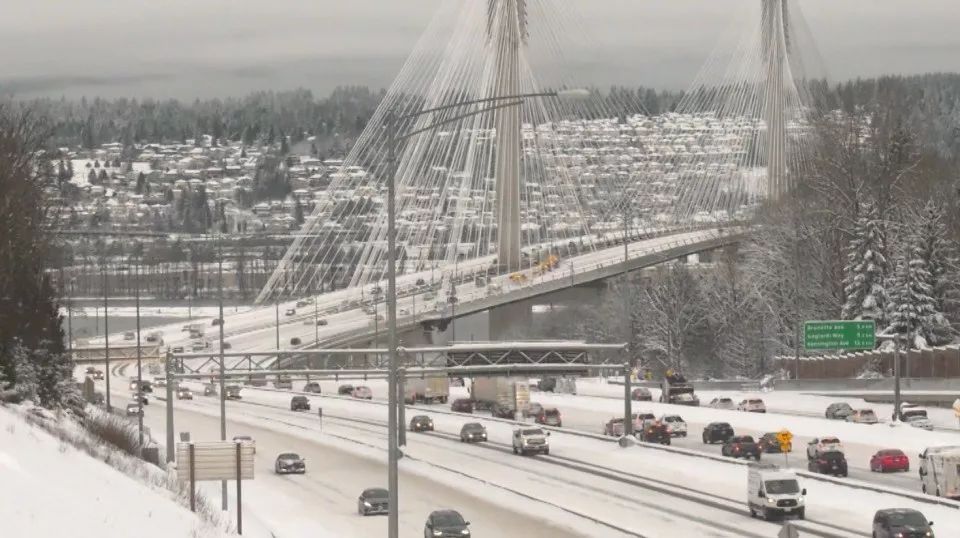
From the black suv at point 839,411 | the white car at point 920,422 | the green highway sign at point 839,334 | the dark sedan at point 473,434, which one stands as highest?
the green highway sign at point 839,334

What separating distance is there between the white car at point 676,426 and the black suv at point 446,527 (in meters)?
29.7

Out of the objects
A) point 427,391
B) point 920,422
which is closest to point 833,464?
point 920,422

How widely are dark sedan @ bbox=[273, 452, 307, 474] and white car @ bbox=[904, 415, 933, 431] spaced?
21800 millimetres

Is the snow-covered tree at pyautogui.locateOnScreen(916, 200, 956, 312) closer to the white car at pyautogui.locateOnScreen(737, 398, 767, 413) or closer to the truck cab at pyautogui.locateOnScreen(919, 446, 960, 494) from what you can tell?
the white car at pyautogui.locateOnScreen(737, 398, 767, 413)

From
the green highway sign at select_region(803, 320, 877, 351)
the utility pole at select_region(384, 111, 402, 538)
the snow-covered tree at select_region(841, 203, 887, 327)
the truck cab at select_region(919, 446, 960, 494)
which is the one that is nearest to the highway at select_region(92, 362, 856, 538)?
the truck cab at select_region(919, 446, 960, 494)

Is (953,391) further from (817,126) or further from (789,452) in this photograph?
(817,126)

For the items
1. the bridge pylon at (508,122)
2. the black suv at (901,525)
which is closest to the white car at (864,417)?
the black suv at (901,525)

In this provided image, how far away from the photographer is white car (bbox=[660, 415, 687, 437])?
240 feet

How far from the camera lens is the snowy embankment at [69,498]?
925 inches

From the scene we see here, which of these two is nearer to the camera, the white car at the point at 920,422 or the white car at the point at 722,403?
the white car at the point at 920,422

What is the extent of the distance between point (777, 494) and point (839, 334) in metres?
41.6

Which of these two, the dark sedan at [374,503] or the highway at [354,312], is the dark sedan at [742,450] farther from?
the highway at [354,312]

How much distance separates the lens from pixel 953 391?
78.3 metres

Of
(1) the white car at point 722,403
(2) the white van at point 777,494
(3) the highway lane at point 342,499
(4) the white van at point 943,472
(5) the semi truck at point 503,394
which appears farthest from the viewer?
(5) the semi truck at point 503,394
